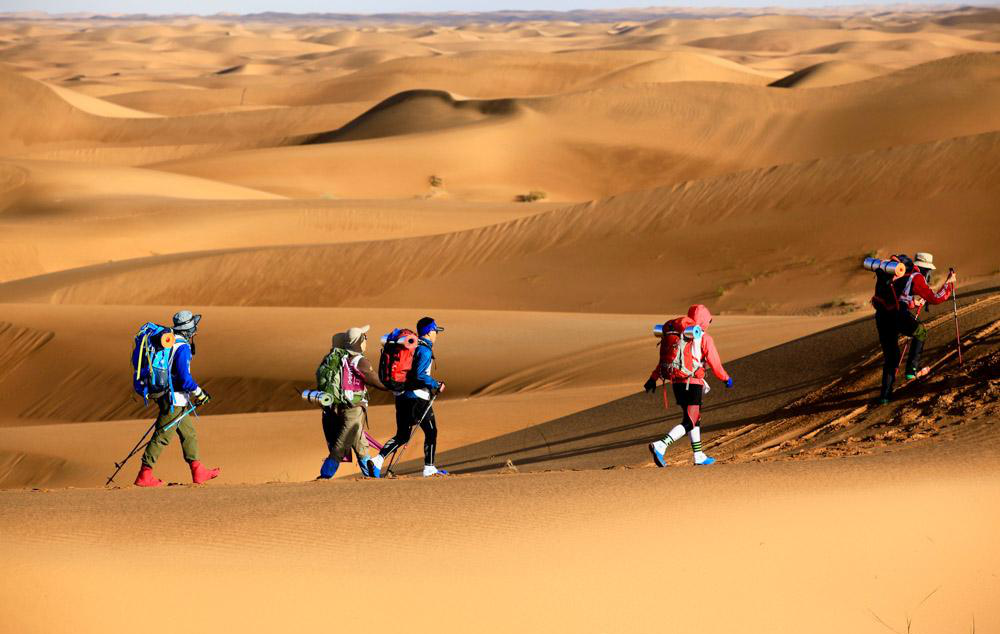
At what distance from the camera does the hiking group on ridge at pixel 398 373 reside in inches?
337

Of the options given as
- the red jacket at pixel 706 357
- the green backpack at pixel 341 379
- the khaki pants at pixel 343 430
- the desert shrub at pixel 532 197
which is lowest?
the desert shrub at pixel 532 197

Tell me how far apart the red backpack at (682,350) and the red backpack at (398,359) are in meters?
1.77

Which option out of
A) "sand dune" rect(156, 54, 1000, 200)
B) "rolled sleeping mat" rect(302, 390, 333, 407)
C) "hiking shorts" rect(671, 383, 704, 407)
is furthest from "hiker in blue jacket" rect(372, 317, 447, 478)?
"sand dune" rect(156, 54, 1000, 200)

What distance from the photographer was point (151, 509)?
6.57 metres

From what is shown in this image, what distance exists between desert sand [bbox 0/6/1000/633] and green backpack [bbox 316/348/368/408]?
80cm

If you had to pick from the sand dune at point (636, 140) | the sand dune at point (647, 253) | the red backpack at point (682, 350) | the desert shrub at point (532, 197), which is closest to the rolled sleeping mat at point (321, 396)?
the red backpack at point (682, 350)

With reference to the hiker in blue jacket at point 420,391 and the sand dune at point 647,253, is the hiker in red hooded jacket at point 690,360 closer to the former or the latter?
the hiker in blue jacket at point 420,391

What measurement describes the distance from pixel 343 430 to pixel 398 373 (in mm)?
560

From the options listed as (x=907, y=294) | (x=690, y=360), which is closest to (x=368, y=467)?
(x=690, y=360)

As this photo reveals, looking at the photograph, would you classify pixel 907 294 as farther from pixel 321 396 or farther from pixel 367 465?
pixel 321 396

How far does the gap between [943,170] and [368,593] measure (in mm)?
23190

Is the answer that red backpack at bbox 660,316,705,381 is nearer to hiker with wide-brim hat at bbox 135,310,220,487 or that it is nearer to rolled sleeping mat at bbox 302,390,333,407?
rolled sleeping mat at bbox 302,390,333,407

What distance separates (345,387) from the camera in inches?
350

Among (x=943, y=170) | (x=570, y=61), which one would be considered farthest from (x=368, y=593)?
(x=570, y=61)
